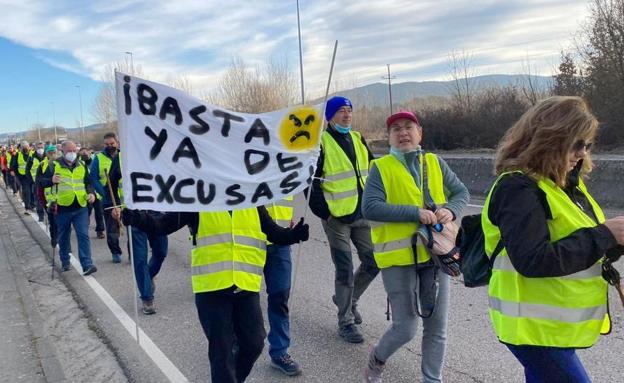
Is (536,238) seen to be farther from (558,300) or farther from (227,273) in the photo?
(227,273)

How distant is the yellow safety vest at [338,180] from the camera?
4.58 m

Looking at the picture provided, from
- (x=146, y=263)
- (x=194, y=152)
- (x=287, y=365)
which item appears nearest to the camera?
(x=194, y=152)

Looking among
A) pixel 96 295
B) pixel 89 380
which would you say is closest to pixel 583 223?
pixel 89 380

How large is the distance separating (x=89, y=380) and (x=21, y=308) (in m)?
2.80

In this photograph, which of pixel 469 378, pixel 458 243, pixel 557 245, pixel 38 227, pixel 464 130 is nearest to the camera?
pixel 557 245

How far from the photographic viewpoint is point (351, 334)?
4.60 meters

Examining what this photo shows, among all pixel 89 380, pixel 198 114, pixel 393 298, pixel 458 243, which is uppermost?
pixel 198 114

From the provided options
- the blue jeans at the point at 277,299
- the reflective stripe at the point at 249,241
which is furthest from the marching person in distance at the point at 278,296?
the reflective stripe at the point at 249,241

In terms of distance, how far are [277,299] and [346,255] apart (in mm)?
744

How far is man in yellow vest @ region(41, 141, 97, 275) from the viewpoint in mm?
7945

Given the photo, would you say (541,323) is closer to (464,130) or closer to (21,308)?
(21,308)

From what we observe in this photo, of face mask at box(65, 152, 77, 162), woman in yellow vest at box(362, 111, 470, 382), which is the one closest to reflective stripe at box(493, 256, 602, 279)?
woman in yellow vest at box(362, 111, 470, 382)

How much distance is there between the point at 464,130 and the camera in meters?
23.1

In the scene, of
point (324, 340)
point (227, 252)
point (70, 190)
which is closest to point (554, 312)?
point (227, 252)
